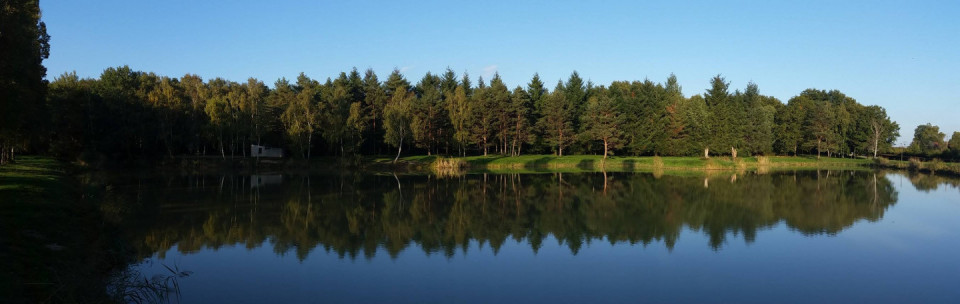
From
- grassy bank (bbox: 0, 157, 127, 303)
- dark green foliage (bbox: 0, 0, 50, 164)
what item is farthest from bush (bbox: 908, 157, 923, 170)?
dark green foliage (bbox: 0, 0, 50, 164)

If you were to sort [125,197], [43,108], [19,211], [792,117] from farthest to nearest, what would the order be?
[792,117] < [43,108] < [125,197] < [19,211]

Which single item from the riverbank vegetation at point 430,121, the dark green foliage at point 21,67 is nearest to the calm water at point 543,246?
the dark green foliage at point 21,67

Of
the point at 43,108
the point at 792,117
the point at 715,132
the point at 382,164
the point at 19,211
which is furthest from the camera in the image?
the point at 792,117

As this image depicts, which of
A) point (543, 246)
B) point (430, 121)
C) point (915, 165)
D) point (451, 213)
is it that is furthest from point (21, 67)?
point (915, 165)

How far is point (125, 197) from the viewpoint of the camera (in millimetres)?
25125

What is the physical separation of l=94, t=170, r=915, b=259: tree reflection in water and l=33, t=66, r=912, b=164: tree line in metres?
21.3

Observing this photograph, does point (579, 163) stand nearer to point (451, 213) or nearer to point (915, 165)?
point (915, 165)

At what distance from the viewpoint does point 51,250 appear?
1122cm

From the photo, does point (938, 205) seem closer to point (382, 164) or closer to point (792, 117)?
point (382, 164)

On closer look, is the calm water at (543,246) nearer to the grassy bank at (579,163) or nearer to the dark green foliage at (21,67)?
the dark green foliage at (21,67)

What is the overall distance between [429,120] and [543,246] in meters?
48.9

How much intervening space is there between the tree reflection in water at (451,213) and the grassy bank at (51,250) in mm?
1340

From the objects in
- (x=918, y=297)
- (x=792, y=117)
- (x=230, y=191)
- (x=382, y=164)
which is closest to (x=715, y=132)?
(x=792, y=117)

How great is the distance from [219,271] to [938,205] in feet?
100
